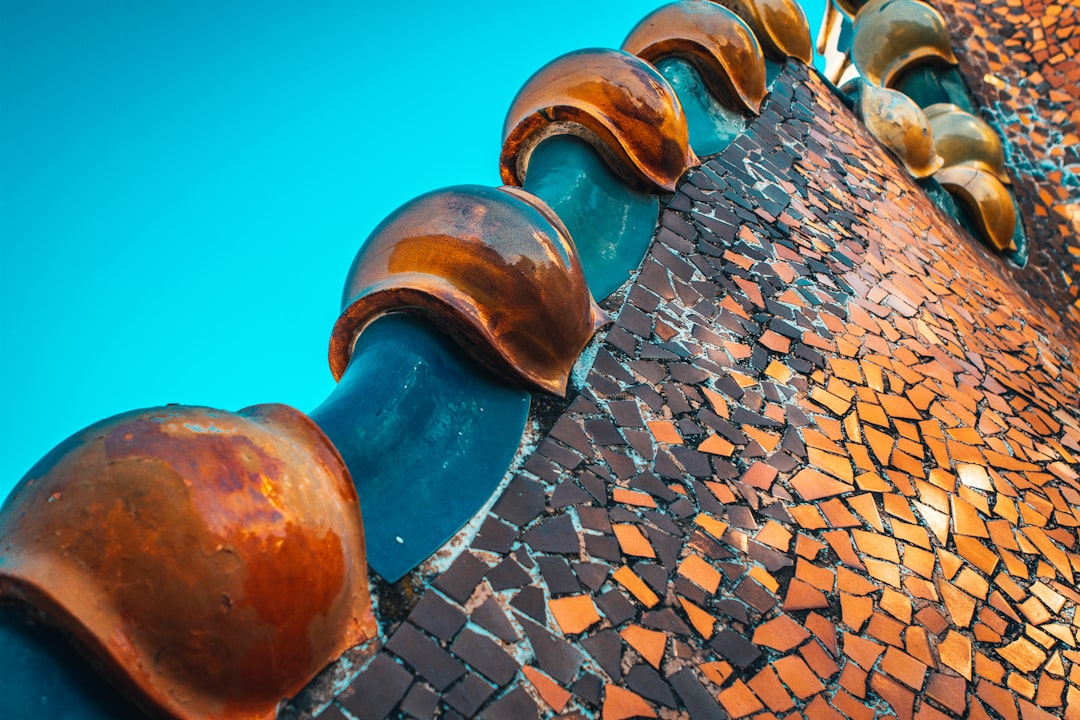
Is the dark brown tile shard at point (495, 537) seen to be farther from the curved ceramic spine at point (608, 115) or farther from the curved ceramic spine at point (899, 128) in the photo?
the curved ceramic spine at point (899, 128)

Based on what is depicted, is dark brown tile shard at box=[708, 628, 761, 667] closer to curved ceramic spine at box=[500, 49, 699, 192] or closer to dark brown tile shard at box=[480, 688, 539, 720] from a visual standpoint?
dark brown tile shard at box=[480, 688, 539, 720]

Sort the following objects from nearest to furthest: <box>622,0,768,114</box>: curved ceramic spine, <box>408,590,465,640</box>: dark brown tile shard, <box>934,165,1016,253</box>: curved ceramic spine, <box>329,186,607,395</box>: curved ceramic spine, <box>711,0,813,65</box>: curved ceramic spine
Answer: <box>408,590,465,640</box>: dark brown tile shard → <box>329,186,607,395</box>: curved ceramic spine → <box>622,0,768,114</box>: curved ceramic spine → <box>711,0,813,65</box>: curved ceramic spine → <box>934,165,1016,253</box>: curved ceramic spine

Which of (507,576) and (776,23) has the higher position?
(776,23)

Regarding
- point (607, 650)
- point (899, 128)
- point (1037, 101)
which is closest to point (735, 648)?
point (607, 650)

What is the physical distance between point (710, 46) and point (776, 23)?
768 mm

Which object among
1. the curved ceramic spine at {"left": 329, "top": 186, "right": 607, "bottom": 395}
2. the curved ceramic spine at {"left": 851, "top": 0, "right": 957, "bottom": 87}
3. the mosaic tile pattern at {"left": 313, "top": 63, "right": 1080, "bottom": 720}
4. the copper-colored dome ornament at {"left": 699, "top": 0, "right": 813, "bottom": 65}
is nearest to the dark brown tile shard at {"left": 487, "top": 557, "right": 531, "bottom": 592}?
the mosaic tile pattern at {"left": 313, "top": 63, "right": 1080, "bottom": 720}

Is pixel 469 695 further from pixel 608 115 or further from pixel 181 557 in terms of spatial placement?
pixel 608 115

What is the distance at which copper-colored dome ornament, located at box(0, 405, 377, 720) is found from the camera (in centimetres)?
106

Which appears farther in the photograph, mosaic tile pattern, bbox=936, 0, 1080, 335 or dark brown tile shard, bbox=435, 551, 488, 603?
mosaic tile pattern, bbox=936, 0, 1080, 335

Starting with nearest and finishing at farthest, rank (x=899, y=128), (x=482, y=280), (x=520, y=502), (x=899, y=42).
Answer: (x=520, y=502) → (x=482, y=280) → (x=899, y=128) → (x=899, y=42)

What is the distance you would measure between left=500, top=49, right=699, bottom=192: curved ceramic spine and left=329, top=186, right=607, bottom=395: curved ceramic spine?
2.16ft

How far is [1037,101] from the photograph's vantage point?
15.5 ft

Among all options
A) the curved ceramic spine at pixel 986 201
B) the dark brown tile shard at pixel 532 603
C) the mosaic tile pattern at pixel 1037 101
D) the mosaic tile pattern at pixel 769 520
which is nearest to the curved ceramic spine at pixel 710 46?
the mosaic tile pattern at pixel 769 520

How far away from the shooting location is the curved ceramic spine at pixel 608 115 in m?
2.41
